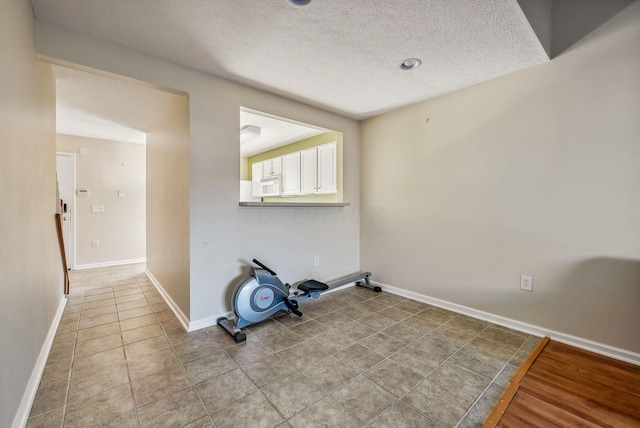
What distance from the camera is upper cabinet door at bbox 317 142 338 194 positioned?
3896 millimetres

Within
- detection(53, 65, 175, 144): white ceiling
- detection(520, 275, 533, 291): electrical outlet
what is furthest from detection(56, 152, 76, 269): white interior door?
detection(520, 275, 533, 291): electrical outlet

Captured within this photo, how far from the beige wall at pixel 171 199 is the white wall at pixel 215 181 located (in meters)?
0.11

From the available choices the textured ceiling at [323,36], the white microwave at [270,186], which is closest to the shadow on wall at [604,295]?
the textured ceiling at [323,36]

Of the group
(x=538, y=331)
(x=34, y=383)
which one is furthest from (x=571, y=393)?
(x=34, y=383)

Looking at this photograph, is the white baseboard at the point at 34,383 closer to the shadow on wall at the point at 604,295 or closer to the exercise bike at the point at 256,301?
the exercise bike at the point at 256,301

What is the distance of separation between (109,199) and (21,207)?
3.99m

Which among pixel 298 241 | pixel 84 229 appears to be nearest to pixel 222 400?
pixel 298 241

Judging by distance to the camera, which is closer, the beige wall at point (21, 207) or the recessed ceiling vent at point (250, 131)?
the beige wall at point (21, 207)

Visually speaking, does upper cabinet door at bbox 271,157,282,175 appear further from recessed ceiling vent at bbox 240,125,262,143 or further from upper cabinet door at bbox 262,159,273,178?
recessed ceiling vent at bbox 240,125,262,143

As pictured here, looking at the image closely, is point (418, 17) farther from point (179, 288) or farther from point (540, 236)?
point (179, 288)

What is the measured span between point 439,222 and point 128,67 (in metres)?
3.24

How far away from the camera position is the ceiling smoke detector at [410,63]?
2238mm

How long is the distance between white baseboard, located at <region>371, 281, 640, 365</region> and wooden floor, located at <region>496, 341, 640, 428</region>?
0.06 metres

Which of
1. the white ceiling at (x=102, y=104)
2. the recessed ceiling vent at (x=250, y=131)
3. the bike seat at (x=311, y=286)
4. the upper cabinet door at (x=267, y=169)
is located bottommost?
the bike seat at (x=311, y=286)
